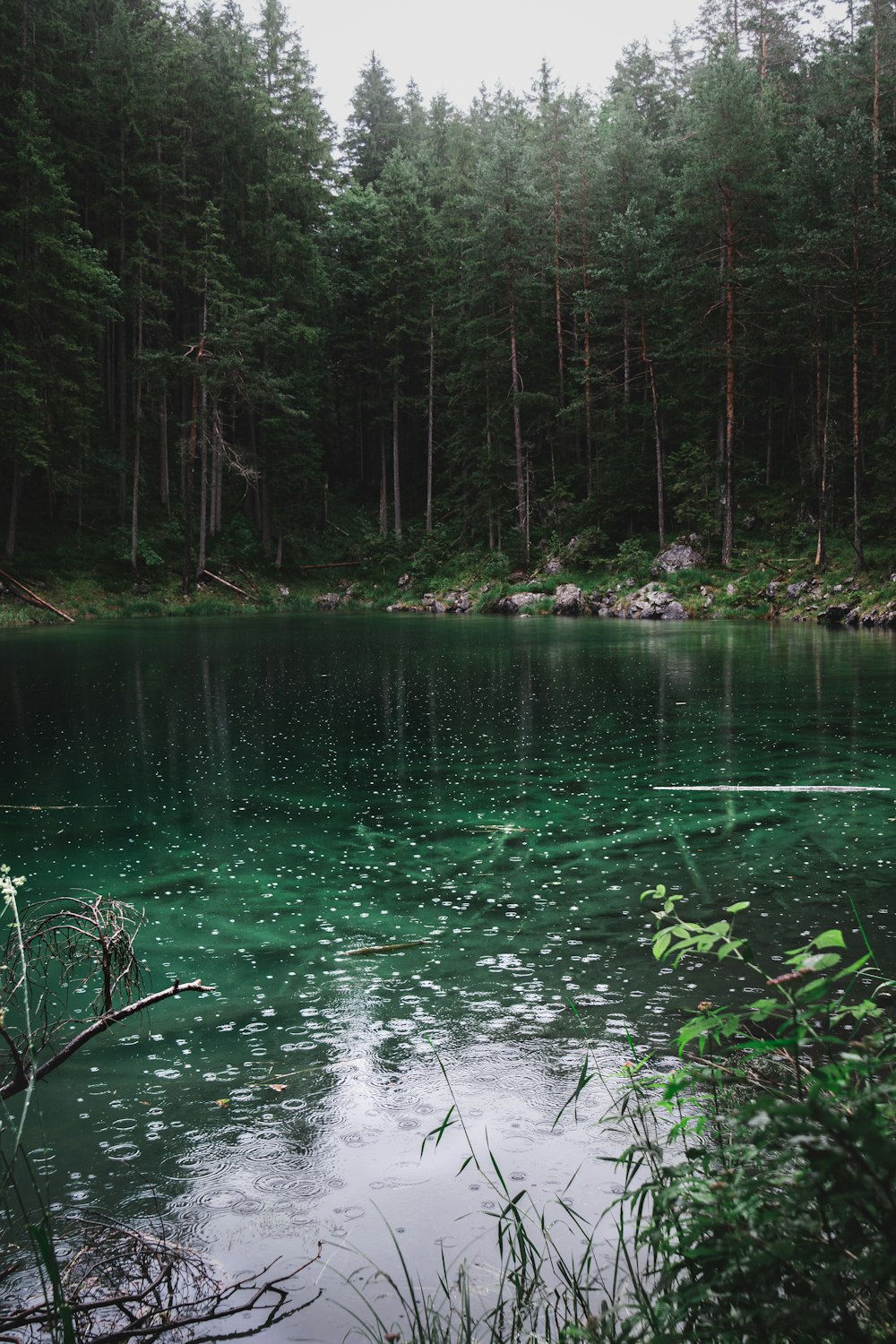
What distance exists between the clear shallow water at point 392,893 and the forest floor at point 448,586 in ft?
49.3

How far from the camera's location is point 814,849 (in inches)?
273

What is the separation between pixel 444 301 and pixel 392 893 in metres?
45.5

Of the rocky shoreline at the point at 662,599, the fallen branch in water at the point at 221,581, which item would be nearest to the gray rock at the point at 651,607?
the rocky shoreline at the point at 662,599

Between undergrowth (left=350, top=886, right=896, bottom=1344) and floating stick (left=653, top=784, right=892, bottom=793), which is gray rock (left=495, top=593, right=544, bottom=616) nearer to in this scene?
floating stick (left=653, top=784, right=892, bottom=793)

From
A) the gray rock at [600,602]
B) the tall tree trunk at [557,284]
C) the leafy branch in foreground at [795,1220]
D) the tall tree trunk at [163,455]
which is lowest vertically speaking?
the leafy branch in foreground at [795,1220]

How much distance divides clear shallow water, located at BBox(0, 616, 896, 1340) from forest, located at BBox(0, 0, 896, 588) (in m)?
21.5

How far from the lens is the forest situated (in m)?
32.7

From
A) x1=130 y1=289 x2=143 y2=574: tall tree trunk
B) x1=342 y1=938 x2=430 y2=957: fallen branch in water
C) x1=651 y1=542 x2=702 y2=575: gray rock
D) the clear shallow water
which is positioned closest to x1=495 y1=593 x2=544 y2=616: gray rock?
A: x1=651 y1=542 x2=702 y2=575: gray rock

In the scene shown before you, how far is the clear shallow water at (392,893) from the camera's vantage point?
10.6 feet

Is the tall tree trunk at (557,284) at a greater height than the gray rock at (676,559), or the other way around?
the tall tree trunk at (557,284)

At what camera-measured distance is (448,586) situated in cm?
4241

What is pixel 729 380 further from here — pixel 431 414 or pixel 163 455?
pixel 163 455

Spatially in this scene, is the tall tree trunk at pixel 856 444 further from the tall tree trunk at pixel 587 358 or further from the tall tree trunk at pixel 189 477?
the tall tree trunk at pixel 189 477

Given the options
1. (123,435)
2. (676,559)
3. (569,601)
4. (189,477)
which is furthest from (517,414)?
(123,435)
